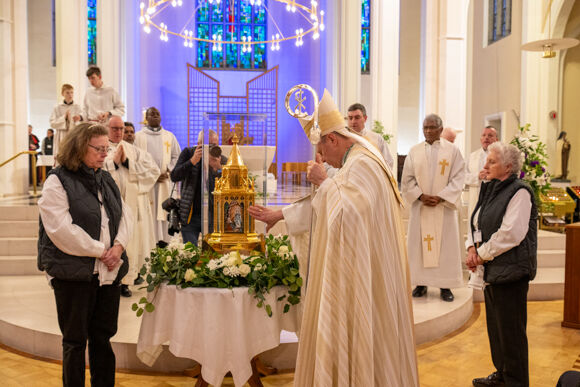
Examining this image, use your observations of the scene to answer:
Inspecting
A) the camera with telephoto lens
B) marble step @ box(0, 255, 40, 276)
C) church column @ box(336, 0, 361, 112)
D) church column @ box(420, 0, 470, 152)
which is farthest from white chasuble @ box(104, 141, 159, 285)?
church column @ box(336, 0, 361, 112)

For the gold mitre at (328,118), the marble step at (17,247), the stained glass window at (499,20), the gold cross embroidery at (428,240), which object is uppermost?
the stained glass window at (499,20)

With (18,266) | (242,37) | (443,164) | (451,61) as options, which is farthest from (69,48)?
(242,37)

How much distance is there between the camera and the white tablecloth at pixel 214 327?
322 centimetres

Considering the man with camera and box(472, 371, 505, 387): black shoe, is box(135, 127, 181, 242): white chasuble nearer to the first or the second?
the man with camera

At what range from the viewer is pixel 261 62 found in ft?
65.6

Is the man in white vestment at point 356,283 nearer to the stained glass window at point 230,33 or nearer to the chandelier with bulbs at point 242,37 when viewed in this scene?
the chandelier with bulbs at point 242,37

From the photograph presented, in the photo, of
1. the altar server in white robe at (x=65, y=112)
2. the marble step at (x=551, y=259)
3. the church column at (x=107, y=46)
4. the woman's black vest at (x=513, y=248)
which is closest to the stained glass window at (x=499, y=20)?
the marble step at (x=551, y=259)

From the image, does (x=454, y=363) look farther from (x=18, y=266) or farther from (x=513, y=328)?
(x=18, y=266)

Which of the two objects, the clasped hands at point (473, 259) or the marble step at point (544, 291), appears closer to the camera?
the clasped hands at point (473, 259)

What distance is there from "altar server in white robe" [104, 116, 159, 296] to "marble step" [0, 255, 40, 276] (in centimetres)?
196

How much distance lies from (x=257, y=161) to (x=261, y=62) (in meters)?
17.0

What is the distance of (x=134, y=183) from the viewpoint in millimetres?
5680

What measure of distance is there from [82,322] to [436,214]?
3.88 metres

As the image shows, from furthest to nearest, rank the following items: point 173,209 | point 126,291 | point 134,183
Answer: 1. point 134,183
2. point 126,291
3. point 173,209
